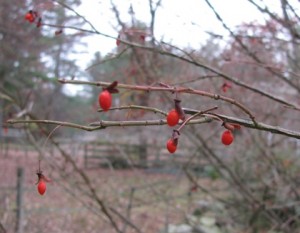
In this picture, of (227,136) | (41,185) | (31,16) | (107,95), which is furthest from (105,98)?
(31,16)

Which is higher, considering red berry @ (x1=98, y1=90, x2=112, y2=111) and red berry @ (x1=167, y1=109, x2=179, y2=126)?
red berry @ (x1=98, y1=90, x2=112, y2=111)

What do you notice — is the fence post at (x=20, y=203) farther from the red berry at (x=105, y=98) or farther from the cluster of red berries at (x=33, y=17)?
the red berry at (x=105, y=98)

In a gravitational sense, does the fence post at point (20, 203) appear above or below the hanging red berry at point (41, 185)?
below

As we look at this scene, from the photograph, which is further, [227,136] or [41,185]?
[41,185]

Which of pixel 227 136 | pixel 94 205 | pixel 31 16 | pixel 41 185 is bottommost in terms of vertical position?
pixel 94 205

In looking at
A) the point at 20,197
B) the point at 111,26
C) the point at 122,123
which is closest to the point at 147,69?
the point at 111,26

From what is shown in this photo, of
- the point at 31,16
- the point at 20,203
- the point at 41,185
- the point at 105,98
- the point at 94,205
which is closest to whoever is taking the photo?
the point at 105,98

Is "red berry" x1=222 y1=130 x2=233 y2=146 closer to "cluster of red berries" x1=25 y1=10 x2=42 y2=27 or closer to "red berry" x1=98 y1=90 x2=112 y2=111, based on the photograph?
"red berry" x1=98 y1=90 x2=112 y2=111

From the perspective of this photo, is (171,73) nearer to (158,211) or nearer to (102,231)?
(102,231)

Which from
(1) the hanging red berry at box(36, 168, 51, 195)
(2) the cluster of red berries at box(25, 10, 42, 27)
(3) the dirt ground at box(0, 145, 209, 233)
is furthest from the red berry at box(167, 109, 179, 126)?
(3) the dirt ground at box(0, 145, 209, 233)

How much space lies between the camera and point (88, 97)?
2778 cm

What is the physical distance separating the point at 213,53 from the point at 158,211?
4209 mm

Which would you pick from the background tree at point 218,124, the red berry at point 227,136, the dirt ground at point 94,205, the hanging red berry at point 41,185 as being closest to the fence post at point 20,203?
the dirt ground at point 94,205

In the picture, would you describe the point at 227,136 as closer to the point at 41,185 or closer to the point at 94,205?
the point at 41,185
